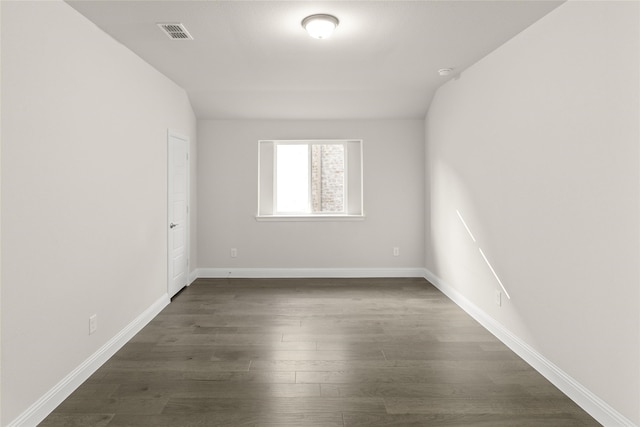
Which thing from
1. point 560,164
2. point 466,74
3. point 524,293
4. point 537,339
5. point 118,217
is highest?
point 466,74

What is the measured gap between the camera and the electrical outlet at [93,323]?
2773mm

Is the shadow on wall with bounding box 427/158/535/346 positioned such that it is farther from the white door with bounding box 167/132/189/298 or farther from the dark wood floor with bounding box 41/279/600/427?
the white door with bounding box 167/132/189/298

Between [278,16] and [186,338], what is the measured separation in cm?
267

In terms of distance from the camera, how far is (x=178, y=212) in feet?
15.9

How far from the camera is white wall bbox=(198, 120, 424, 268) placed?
5.74 meters

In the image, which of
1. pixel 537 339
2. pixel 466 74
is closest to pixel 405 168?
pixel 466 74

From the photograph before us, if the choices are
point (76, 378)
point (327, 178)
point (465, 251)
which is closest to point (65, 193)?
point (76, 378)

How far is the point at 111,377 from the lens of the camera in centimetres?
270

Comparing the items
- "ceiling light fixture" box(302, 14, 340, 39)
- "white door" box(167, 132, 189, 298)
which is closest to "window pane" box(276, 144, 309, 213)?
"white door" box(167, 132, 189, 298)

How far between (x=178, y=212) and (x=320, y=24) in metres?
2.97

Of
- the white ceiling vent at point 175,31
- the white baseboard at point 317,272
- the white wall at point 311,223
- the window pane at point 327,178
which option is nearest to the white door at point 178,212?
the white wall at point 311,223

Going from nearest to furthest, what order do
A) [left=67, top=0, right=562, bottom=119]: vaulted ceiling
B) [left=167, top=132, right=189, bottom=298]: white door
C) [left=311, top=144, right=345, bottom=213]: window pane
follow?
1. [left=67, top=0, right=562, bottom=119]: vaulted ceiling
2. [left=167, top=132, right=189, bottom=298]: white door
3. [left=311, top=144, right=345, bottom=213]: window pane

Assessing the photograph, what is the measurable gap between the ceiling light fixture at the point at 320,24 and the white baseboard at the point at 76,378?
2.79m

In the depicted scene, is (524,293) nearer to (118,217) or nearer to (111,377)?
(111,377)
